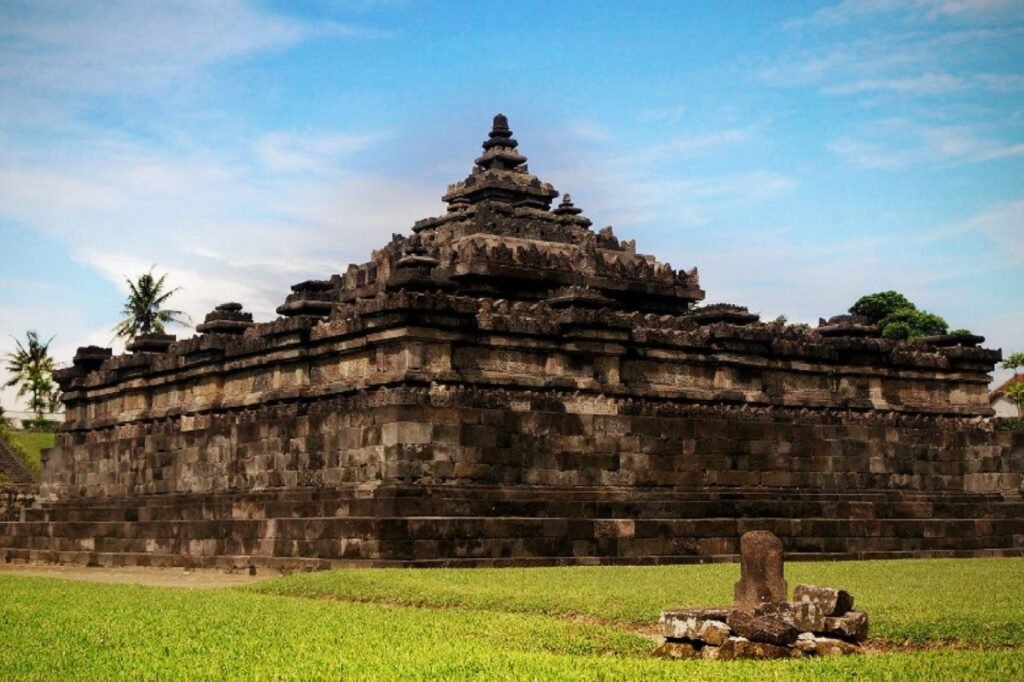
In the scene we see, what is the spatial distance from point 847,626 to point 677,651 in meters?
1.63

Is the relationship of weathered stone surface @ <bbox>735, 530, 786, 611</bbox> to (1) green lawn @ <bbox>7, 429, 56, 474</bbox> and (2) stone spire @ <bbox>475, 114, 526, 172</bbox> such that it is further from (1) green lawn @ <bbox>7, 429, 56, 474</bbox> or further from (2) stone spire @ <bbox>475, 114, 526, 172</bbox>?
(1) green lawn @ <bbox>7, 429, 56, 474</bbox>

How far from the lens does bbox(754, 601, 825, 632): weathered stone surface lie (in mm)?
13773

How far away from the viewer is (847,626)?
1380 cm

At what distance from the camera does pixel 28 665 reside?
12.5 m

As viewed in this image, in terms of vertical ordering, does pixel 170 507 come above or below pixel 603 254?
below

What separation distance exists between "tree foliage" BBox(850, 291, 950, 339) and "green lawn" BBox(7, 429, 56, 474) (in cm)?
4100

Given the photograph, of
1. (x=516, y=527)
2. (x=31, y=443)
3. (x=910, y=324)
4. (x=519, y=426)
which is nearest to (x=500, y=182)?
(x=519, y=426)

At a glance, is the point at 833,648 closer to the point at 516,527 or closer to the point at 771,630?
the point at 771,630

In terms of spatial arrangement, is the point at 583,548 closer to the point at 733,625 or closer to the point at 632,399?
the point at 632,399

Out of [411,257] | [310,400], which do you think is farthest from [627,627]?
[310,400]

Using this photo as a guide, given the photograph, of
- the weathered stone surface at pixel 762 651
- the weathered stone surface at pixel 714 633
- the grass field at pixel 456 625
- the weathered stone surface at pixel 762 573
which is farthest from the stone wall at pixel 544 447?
the weathered stone surface at pixel 762 651

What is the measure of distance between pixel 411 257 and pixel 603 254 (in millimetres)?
7058

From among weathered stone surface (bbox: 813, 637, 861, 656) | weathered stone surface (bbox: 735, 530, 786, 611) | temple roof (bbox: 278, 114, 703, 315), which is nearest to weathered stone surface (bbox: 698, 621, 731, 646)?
weathered stone surface (bbox: 813, 637, 861, 656)

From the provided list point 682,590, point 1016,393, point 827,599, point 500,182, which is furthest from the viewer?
point 1016,393
